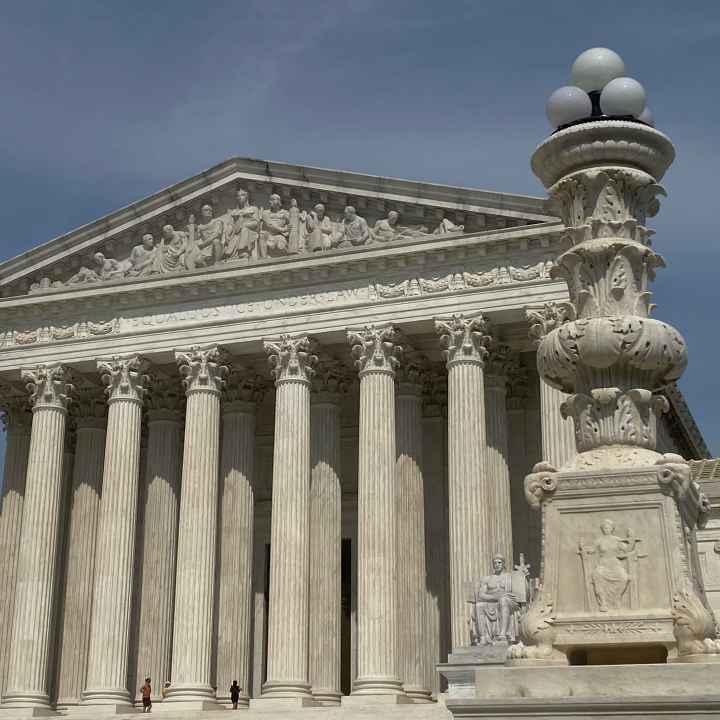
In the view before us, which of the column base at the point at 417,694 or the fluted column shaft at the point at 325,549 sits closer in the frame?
the column base at the point at 417,694

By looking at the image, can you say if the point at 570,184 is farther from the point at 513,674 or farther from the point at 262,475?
the point at 262,475

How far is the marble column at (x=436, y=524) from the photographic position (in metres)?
42.2

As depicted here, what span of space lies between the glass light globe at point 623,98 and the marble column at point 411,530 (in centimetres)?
2886

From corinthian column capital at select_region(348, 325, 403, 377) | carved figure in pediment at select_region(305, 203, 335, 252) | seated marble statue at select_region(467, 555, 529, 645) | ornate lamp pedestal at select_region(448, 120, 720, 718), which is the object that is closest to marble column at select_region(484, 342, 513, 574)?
corinthian column capital at select_region(348, 325, 403, 377)

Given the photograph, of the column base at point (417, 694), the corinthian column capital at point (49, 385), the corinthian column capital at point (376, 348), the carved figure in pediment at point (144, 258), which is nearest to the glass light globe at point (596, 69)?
the corinthian column capital at point (376, 348)

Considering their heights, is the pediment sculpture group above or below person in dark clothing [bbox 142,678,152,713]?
above

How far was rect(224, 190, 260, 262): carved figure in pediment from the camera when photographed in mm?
43562

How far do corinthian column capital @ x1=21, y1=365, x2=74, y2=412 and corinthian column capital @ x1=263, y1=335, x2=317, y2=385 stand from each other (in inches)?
323

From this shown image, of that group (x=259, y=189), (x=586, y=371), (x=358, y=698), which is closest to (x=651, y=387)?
(x=586, y=371)

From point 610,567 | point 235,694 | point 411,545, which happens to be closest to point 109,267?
point 411,545

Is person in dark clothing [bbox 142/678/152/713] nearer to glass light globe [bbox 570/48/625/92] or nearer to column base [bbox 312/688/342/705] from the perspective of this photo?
column base [bbox 312/688/342/705]

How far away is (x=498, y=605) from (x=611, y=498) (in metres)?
20.4

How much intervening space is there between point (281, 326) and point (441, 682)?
13238mm

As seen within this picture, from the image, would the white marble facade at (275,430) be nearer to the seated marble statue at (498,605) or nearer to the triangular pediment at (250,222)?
the triangular pediment at (250,222)
